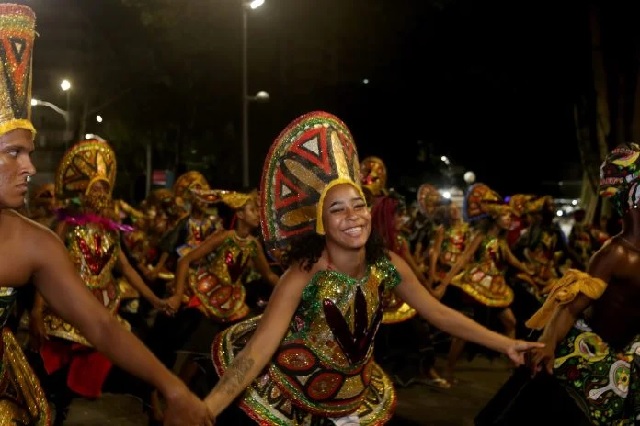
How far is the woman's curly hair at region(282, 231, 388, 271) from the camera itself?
169 inches

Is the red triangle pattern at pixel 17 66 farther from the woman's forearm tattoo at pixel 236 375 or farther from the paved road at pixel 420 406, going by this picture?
the paved road at pixel 420 406

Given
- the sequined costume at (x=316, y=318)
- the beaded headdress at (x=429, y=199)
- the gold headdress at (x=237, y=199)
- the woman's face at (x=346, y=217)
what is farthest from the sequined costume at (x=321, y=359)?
the beaded headdress at (x=429, y=199)

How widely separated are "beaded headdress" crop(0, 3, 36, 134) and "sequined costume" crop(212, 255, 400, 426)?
169 cm

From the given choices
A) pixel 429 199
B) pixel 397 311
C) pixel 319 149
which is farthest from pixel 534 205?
pixel 319 149

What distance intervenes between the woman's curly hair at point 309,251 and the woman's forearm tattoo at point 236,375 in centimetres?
57

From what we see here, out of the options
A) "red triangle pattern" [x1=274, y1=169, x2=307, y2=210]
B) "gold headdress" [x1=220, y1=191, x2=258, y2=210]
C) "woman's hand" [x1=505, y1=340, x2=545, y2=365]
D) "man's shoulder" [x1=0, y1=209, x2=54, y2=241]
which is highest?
"red triangle pattern" [x1=274, y1=169, x2=307, y2=210]

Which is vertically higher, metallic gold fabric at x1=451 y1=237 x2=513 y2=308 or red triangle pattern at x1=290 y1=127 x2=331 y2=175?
red triangle pattern at x1=290 y1=127 x2=331 y2=175

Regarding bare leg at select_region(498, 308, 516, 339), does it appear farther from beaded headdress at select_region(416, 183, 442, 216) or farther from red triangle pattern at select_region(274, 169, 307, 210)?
red triangle pattern at select_region(274, 169, 307, 210)

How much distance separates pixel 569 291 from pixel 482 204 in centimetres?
559

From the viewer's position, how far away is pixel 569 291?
16.6ft

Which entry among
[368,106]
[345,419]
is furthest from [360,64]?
[345,419]

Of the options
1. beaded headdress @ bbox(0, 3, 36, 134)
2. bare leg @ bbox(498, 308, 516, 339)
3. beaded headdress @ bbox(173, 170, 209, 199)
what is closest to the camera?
beaded headdress @ bbox(0, 3, 36, 134)

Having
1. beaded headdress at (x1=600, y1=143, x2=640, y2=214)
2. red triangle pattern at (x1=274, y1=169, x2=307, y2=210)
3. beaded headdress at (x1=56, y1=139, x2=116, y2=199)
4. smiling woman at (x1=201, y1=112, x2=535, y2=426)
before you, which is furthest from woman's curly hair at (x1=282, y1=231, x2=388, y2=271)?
beaded headdress at (x1=56, y1=139, x2=116, y2=199)

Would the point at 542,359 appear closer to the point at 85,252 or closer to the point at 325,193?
the point at 325,193
